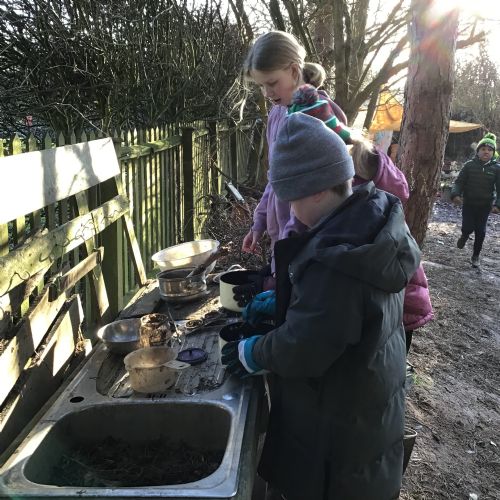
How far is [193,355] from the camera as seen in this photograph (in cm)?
251

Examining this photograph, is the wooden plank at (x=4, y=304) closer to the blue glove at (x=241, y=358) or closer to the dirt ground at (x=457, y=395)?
the blue glove at (x=241, y=358)

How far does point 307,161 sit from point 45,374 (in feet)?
4.71

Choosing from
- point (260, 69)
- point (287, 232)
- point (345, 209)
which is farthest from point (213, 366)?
point (260, 69)

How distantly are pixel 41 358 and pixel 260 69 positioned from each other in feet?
5.75

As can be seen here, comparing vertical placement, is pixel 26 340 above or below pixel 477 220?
above

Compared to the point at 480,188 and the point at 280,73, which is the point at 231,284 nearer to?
the point at 280,73

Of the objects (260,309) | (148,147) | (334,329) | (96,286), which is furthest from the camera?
(148,147)

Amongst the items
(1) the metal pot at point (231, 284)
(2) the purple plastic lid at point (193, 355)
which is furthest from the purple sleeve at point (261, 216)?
(2) the purple plastic lid at point (193, 355)

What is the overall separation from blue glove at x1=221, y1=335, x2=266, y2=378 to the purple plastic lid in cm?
26

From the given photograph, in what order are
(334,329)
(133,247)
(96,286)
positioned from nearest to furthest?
(334,329) → (96,286) → (133,247)

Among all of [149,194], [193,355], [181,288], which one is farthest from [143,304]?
[149,194]

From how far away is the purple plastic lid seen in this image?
245 centimetres

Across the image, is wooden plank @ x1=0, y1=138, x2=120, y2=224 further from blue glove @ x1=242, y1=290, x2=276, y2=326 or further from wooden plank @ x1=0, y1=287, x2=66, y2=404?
blue glove @ x1=242, y1=290, x2=276, y2=326

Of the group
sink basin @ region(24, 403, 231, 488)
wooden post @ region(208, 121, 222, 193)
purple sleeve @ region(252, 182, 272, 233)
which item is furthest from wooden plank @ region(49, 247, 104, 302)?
wooden post @ region(208, 121, 222, 193)
